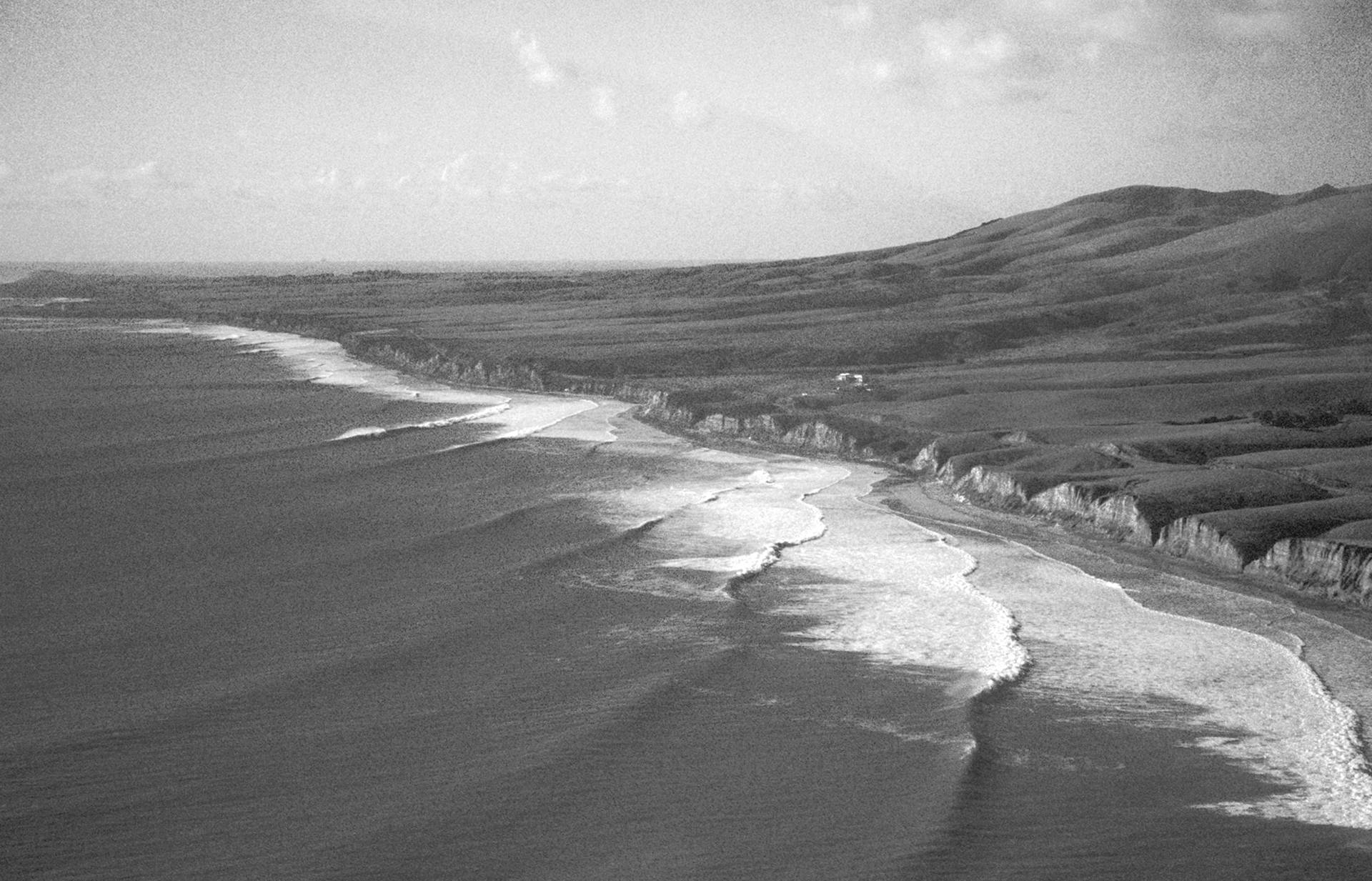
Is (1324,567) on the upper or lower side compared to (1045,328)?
lower

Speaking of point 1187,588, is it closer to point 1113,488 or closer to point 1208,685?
point 1113,488

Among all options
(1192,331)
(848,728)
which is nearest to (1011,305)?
(1192,331)

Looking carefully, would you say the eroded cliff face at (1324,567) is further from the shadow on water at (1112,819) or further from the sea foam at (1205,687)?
the shadow on water at (1112,819)

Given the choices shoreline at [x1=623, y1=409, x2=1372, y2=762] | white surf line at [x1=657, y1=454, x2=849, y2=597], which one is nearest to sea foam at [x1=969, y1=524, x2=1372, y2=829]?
shoreline at [x1=623, y1=409, x2=1372, y2=762]

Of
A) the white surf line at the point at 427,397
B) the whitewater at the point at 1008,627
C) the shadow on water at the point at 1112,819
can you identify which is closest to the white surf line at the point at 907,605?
the whitewater at the point at 1008,627

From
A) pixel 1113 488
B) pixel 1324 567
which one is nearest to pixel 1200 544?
pixel 1324 567
